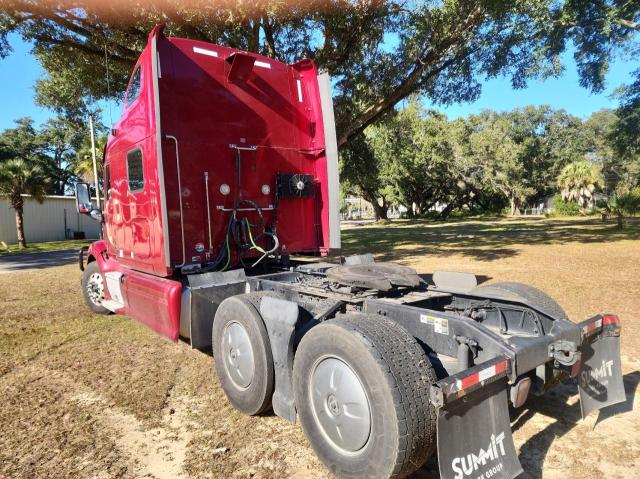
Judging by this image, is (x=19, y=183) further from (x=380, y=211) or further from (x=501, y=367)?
(x=380, y=211)

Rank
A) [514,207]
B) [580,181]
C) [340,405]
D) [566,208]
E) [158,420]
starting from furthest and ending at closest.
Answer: [514,207] → [566,208] → [580,181] → [158,420] → [340,405]

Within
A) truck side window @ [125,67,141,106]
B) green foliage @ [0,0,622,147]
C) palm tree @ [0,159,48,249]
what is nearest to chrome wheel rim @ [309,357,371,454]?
truck side window @ [125,67,141,106]

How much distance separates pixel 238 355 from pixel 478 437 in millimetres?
2065

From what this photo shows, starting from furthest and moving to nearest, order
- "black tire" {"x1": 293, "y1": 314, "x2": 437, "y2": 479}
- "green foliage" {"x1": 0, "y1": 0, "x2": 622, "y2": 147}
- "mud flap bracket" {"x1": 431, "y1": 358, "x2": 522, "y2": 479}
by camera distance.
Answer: "green foliage" {"x1": 0, "y1": 0, "x2": 622, "y2": 147} < "black tire" {"x1": 293, "y1": 314, "x2": 437, "y2": 479} < "mud flap bracket" {"x1": 431, "y1": 358, "x2": 522, "y2": 479}

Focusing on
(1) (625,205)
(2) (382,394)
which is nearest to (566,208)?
(1) (625,205)

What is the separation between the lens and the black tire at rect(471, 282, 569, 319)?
3.35 metres

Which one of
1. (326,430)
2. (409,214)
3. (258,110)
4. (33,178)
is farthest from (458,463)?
(409,214)

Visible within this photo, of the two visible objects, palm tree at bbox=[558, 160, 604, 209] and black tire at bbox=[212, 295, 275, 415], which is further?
palm tree at bbox=[558, 160, 604, 209]

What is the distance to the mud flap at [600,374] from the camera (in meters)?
3.11

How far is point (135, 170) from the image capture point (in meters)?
5.12

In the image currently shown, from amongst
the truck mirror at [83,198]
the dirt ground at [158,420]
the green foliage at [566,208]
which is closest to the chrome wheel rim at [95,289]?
the dirt ground at [158,420]

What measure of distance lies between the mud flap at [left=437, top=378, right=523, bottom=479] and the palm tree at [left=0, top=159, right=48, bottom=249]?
1067 inches

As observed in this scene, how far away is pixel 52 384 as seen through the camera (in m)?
4.49

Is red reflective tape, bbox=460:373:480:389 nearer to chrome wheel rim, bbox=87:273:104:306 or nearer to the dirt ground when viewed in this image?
the dirt ground
